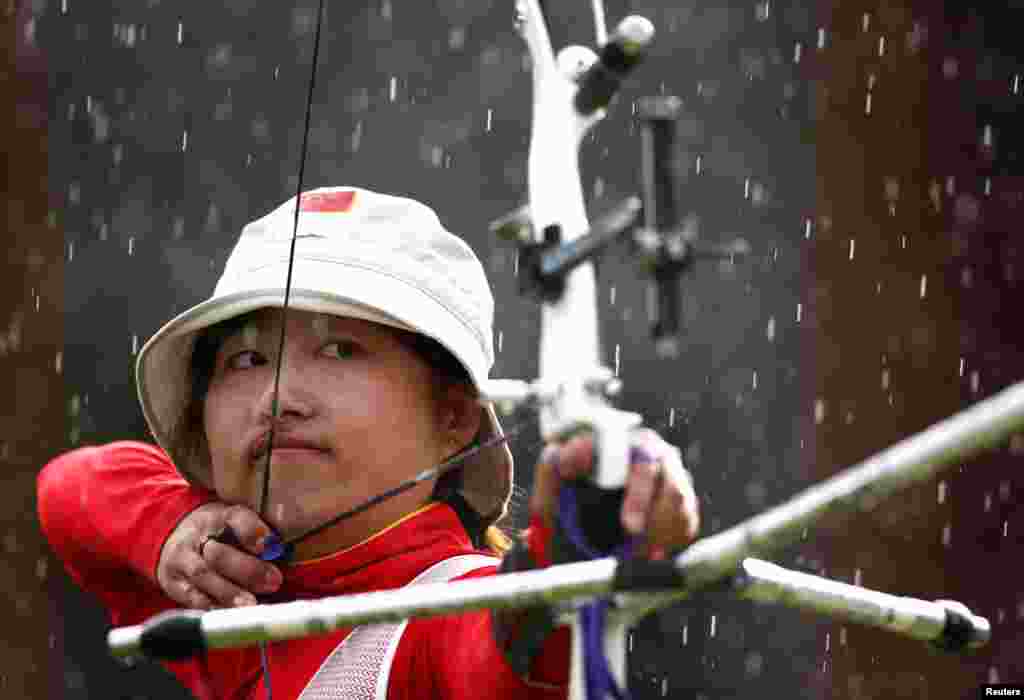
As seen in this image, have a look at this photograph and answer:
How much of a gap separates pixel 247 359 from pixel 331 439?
127mm

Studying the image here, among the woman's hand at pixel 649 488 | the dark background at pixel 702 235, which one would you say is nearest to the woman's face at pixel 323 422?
the woman's hand at pixel 649 488

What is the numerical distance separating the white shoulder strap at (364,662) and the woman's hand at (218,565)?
0.25ft

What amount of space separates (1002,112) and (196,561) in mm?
1379

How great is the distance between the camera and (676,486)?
2.25 ft

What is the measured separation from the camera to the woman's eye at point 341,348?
3.95ft

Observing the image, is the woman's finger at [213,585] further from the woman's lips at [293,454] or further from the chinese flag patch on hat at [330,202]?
the chinese flag patch on hat at [330,202]

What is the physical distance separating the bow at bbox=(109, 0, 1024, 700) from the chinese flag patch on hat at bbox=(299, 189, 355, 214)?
0.44 m

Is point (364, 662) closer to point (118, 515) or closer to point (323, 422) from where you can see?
point (323, 422)

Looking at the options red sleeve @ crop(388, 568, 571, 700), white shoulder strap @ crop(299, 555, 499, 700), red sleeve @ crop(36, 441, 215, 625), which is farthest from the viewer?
red sleeve @ crop(36, 441, 215, 625)

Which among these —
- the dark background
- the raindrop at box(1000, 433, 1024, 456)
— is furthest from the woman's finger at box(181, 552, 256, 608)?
the raindrop at box(1000, 433, 1024, 456)

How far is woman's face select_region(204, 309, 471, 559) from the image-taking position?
1158mm

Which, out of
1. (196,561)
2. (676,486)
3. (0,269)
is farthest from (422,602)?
(0,269)

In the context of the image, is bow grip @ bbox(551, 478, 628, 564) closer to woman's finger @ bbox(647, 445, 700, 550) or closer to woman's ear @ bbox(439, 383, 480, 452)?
woman's finger @ bbox(647, 445, 700, 550)

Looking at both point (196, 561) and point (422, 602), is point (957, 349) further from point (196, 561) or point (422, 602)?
point (422, 602)
